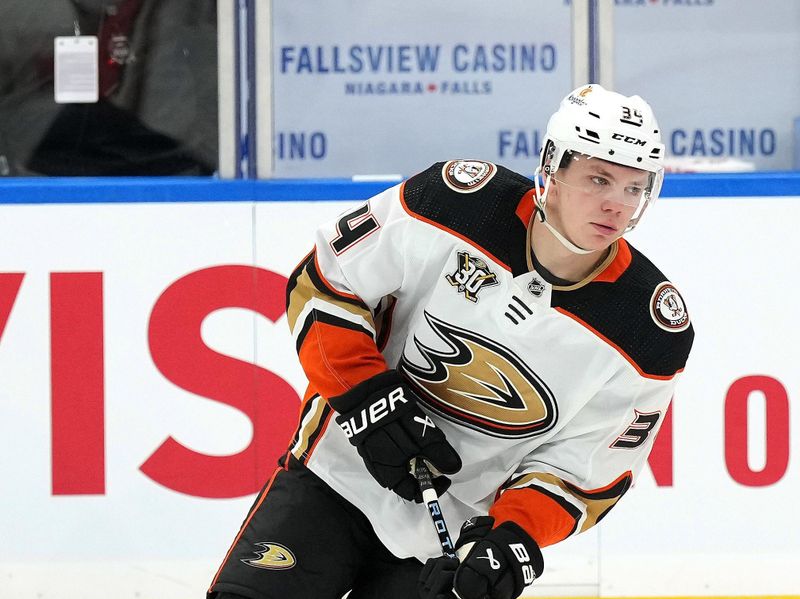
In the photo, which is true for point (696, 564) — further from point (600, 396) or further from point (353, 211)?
point (353, 211)

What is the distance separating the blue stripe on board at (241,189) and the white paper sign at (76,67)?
0.26 metres

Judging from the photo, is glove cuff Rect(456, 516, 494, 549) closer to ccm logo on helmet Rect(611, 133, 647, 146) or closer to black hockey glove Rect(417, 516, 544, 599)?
black hockey glove Rect(417, 516, 544, 599)

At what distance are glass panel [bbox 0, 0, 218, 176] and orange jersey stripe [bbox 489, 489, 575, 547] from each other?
147 centimetres

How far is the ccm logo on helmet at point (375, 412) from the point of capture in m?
1.71

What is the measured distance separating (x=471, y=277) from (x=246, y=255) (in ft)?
3.73

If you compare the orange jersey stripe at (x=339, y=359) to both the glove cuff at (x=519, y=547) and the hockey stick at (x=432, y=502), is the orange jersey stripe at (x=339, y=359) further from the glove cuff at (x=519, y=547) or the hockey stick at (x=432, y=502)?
the glove cuff at (x=519, y=547)

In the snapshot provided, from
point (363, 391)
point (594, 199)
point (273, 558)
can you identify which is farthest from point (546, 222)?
point (273, 558)

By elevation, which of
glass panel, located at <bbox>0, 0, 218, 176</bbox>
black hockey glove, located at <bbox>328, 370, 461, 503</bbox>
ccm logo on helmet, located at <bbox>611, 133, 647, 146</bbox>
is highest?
glass panel, located at <bbox>0, 0, 218, 176</bbox>

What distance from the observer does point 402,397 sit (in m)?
1.72

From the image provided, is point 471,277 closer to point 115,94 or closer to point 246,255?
point 246,255

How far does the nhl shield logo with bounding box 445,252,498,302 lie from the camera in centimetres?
177

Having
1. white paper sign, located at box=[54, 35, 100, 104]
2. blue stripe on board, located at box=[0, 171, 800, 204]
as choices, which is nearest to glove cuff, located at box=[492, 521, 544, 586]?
blue stripe on board, located at box=[0, 171, 800, 204]

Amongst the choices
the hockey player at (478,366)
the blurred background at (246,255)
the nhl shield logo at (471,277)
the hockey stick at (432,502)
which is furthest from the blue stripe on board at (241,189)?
the hockey stick at (432,502)

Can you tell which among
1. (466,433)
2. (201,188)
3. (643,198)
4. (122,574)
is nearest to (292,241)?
(201,188)
